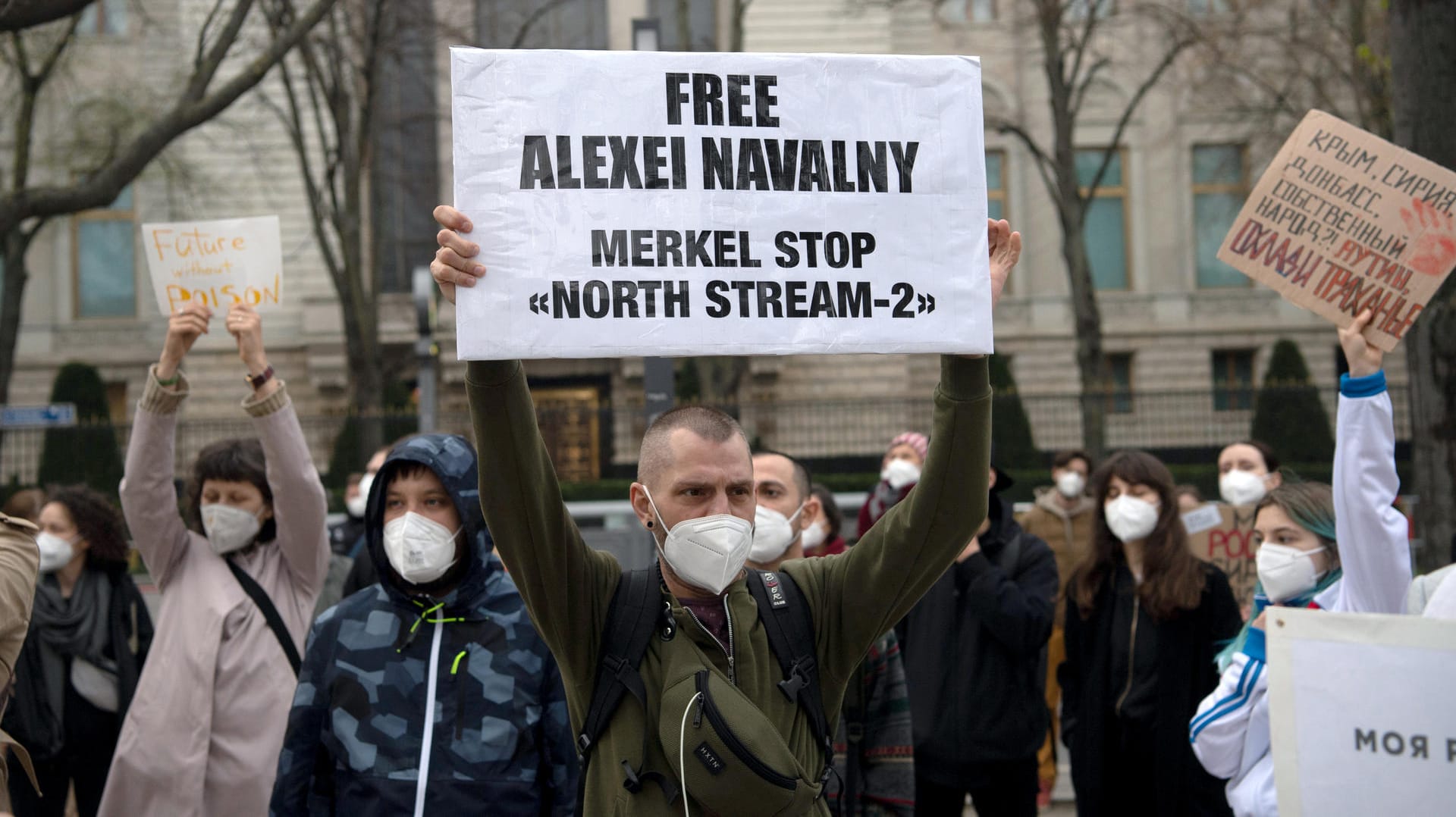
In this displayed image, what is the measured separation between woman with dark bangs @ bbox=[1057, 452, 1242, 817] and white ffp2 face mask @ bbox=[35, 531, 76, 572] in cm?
435

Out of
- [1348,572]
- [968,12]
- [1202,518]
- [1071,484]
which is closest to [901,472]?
[1202,518]

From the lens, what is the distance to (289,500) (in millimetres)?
4449

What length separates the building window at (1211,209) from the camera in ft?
99.3

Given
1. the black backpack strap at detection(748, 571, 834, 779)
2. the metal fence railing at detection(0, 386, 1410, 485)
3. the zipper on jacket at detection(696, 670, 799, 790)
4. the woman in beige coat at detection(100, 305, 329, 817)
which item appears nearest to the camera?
the zipper on jacket at detection(696, 670, 799, 790)

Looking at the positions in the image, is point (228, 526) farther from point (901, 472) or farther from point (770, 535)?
point (901, 472)

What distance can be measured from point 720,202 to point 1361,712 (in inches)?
62.4

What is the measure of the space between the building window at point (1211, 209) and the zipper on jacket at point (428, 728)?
2914 cm

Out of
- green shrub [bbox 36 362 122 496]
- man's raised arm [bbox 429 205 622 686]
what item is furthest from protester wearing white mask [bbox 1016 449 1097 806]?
green shrub [bbox 36 362 122 496]

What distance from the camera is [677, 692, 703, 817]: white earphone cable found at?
2508mm

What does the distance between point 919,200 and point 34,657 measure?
4375 millimetres

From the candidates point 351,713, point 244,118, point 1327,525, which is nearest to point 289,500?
point 351,713

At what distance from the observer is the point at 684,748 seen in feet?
8.25

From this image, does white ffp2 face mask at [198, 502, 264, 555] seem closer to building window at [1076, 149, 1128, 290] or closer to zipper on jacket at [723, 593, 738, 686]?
zipper on jacket at [723, 593, 738, 686]

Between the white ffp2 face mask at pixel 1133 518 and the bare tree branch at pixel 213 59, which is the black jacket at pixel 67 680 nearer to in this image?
the white ffp2 face mask at pixel 1133 518
